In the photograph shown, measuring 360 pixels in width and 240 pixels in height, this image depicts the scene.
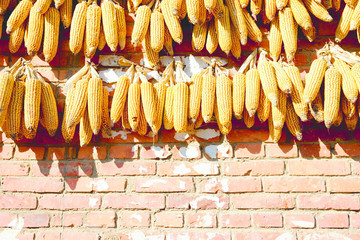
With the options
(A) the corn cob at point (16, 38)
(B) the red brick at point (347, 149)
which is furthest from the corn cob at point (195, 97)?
(A) the corn cob at point (16, 38)

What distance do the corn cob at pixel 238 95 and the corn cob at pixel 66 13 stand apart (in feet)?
3.99

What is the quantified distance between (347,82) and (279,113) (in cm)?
45

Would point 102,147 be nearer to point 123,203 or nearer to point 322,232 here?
point 123,203

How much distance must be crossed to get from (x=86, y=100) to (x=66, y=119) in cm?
18

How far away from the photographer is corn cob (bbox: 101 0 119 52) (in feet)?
8.33

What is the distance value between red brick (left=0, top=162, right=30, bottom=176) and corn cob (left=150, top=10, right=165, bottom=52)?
1.16 m

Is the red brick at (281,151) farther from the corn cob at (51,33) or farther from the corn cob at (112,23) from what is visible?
the corn cob at (51,33)

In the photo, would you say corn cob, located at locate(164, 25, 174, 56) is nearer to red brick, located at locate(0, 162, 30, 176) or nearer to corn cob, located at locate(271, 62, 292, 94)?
corn cob, located at locate(271, 62, 292, 94)

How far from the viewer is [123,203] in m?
2.47

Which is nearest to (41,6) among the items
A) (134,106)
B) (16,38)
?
(16,38)

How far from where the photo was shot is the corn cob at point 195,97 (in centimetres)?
242

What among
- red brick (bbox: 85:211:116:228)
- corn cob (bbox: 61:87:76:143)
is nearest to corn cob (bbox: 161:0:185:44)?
corn cob (bbox: 61:87:76:143)

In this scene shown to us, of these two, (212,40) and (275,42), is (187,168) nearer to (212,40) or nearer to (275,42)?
(212,40)

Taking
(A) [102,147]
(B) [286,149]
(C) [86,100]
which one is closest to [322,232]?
(B) [286,149]
